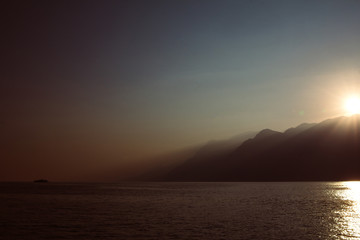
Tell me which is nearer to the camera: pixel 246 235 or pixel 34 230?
pixel 246 235

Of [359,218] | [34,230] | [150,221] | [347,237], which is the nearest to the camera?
[347,237]

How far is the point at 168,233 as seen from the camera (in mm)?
47500

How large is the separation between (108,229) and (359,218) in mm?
47563

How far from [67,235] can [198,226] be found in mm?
20091

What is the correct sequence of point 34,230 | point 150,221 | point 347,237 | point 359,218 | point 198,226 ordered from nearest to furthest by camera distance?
point 347,237 < point 34,230 < point 198,226 < point 150,221 < point 359,218

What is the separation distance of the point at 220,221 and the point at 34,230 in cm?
3080

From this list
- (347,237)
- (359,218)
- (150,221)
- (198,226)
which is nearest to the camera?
(347,237)

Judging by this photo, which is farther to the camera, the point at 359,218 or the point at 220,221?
the point at 359,218

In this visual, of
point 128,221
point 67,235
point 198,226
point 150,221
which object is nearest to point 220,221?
point 198,226

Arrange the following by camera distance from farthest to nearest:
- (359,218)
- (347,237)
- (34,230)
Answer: (359,218), (34,230), (347,237)

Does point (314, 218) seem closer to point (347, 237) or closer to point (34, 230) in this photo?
point (347, 237)

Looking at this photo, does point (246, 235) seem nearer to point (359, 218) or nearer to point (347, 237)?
point (347, 237)

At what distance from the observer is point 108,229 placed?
51.2 meters

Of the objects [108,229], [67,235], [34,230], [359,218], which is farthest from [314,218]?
[34,230]
